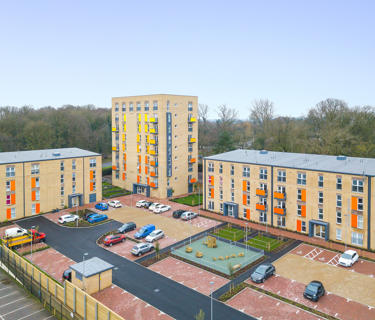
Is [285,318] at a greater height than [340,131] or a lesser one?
lesser

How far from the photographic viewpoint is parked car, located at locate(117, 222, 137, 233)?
4175cm

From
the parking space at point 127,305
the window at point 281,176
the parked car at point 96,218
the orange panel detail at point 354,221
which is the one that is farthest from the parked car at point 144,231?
the orange panel detail at point 354,221

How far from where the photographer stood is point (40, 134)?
274 feet

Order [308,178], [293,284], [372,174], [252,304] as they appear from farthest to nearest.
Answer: [308,178] < [372,174] < [293,284] < [252,304]

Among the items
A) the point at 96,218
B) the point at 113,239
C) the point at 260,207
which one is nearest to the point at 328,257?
the point at 260,207

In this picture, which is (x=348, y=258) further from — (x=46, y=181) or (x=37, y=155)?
(x=37, y=155)

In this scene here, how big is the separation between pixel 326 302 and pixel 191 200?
1335 inches

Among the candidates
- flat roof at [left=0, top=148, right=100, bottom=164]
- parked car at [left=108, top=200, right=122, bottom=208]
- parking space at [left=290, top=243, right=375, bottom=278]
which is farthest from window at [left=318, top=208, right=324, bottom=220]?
flat roof at [left=0, top=148, right=100, bottom=164]

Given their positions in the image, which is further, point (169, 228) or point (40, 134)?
point (40, 134)

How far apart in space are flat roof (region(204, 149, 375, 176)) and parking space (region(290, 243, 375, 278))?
364 inches

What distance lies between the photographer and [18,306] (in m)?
25.1

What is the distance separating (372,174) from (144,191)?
129 feet

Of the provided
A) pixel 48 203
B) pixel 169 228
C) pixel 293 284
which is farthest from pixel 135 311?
pixel 48 203

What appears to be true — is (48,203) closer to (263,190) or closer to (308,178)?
(263,190)
